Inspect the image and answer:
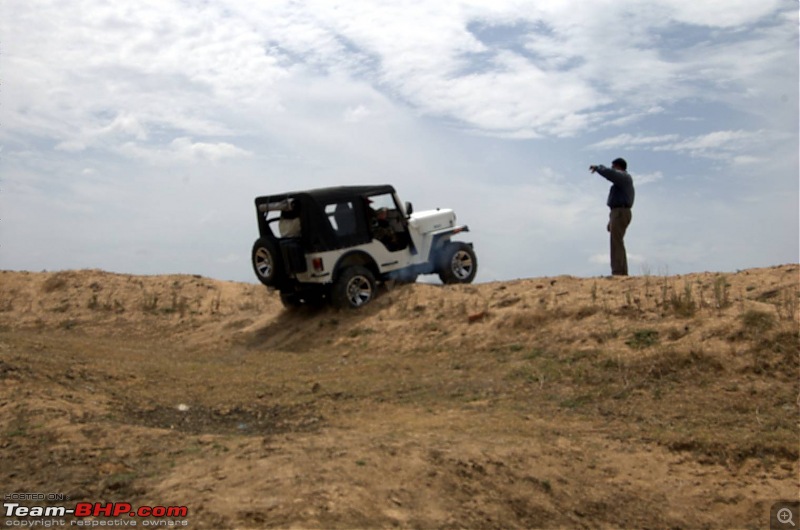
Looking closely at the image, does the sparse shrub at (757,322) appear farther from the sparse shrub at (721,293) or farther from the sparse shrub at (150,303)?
the sparse shrub at (150,303)

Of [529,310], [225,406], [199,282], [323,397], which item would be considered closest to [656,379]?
[529,310]

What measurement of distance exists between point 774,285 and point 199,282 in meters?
12.6

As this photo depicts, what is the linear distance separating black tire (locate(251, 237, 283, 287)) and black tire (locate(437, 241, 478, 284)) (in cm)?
319

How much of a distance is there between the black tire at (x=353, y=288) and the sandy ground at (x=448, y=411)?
243 mm

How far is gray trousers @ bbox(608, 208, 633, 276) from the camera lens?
1390 cm

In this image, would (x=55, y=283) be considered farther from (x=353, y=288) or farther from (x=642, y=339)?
(x=642, y=339)

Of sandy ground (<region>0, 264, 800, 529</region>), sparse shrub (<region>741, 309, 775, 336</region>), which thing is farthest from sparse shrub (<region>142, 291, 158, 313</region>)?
sparse shrub (<region>741, 309, 775, 336</region>)

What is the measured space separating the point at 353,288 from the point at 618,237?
461cm

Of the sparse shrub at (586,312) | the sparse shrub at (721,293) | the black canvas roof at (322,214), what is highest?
the black canvas roof at (322,214)

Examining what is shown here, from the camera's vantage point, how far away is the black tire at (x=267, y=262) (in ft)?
47.7

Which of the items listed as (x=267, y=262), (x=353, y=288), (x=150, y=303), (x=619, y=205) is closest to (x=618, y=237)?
(x=619, y=205)

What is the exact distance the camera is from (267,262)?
14688 mm

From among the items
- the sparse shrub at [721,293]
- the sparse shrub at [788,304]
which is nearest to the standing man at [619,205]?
the sparse shrub at [721,293]

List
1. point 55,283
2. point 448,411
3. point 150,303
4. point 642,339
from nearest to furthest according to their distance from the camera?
point 448,411 → point 642,339 → point 150,303 → point 55,283
